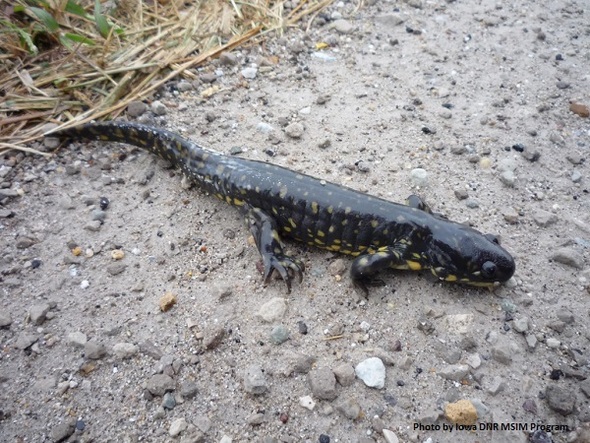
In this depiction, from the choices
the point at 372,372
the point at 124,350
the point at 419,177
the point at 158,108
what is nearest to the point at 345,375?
the point at 372,372

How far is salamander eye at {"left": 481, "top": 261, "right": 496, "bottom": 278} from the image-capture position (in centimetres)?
391

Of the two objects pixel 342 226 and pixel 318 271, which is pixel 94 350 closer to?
pixel 318 271

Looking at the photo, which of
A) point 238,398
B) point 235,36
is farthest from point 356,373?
point 235,36

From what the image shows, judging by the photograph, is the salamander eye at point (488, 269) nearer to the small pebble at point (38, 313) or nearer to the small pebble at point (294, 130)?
the small pebble at point (294, 130)

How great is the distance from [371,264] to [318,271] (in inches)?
22.0

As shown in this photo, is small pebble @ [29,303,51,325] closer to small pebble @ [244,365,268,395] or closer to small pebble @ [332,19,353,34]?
small pebble @ [244,365,268,395]

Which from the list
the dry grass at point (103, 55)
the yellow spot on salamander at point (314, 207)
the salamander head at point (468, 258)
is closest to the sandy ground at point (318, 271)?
the salamander head at point (468, 258)

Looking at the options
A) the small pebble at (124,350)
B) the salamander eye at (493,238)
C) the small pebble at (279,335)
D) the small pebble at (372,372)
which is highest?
the salamander eye at (493,238)

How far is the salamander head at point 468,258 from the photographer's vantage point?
3926 millimetres

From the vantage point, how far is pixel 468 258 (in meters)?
3.97

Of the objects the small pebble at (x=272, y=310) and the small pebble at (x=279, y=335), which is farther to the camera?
the small pebble at (x=272, y=310)

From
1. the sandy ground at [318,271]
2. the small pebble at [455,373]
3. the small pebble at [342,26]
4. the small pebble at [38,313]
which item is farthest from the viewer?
the small pebble at [342,26]

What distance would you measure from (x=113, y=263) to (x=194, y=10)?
4.07 metres

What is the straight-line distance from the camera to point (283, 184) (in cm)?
457
